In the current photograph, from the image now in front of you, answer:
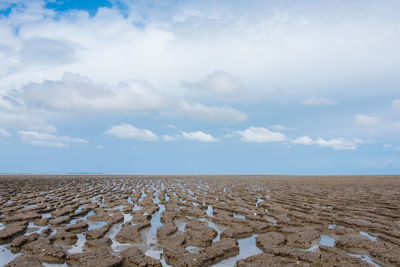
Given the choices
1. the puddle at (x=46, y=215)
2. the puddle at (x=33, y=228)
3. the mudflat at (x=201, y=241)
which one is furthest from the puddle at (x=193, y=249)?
the puddle at (x=46, y=215)

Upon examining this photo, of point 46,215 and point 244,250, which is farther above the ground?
point 46,215

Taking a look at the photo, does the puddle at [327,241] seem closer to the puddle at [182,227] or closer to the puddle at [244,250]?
the puddle at [244,250]

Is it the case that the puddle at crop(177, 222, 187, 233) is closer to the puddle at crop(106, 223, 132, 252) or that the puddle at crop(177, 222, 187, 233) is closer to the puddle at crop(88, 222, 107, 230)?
the puddle at crop(106, 223, 132, 252)

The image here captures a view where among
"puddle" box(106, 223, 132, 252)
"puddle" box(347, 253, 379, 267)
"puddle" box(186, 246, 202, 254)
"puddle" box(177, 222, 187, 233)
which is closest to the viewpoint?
"puddle" box(347, 253, 379, 267)

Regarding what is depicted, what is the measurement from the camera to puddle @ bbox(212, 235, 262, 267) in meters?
5.00

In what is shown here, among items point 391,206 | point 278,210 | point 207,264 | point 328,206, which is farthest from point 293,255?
point 391,206

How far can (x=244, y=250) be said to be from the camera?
225 inches

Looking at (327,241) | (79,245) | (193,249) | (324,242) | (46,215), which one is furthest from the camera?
(46,215)

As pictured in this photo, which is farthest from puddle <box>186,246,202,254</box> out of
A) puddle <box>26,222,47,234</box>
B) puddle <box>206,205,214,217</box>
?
puddle <box>26,222,47,234</box>

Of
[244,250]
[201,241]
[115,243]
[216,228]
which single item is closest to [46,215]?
[115,243]

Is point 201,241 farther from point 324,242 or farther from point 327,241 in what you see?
point 327,241

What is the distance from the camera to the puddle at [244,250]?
5.00 m

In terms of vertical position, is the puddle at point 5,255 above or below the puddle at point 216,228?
below

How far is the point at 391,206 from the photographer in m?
11.7
